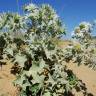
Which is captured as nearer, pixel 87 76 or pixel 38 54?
pixel 38 54

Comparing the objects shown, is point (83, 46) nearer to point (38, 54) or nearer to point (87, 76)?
point (38, 54)

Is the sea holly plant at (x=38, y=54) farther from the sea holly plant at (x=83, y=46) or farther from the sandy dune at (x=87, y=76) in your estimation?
the sandy dune at (x=87, y=76)

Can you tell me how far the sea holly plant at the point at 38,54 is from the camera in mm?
5121

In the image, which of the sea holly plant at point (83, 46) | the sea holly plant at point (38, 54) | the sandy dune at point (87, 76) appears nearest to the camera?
the sea holly plant at point (38, 54)

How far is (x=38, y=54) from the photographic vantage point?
17.7 ft

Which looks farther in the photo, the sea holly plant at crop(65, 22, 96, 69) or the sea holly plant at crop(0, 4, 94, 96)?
the sea holly plant at crop(65, 22, 96, 69)

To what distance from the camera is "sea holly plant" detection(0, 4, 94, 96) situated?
5.12 meters

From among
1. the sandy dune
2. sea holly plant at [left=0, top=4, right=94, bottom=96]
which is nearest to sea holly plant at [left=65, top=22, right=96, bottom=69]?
sea holly plant at [left=0, top=4, right=94, bottom=96]

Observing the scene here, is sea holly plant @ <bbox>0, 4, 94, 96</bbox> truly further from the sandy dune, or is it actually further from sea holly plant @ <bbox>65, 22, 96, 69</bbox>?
the sandy dune

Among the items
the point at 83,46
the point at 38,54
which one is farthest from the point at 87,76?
the point at 38,54

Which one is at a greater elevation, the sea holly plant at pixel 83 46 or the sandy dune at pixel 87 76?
the sea holly plant at pixel 83 46

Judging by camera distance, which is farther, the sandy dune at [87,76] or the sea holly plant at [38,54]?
the sandy dune at [87,76]

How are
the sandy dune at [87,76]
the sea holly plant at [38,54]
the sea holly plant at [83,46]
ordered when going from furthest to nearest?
the sandy dune at [87,76] < the sea holly plant at [83,46] < the sea holly plant at [38,54]

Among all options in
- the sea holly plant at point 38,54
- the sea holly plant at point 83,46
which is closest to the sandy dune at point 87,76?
the sea holly plant at point 38,54
